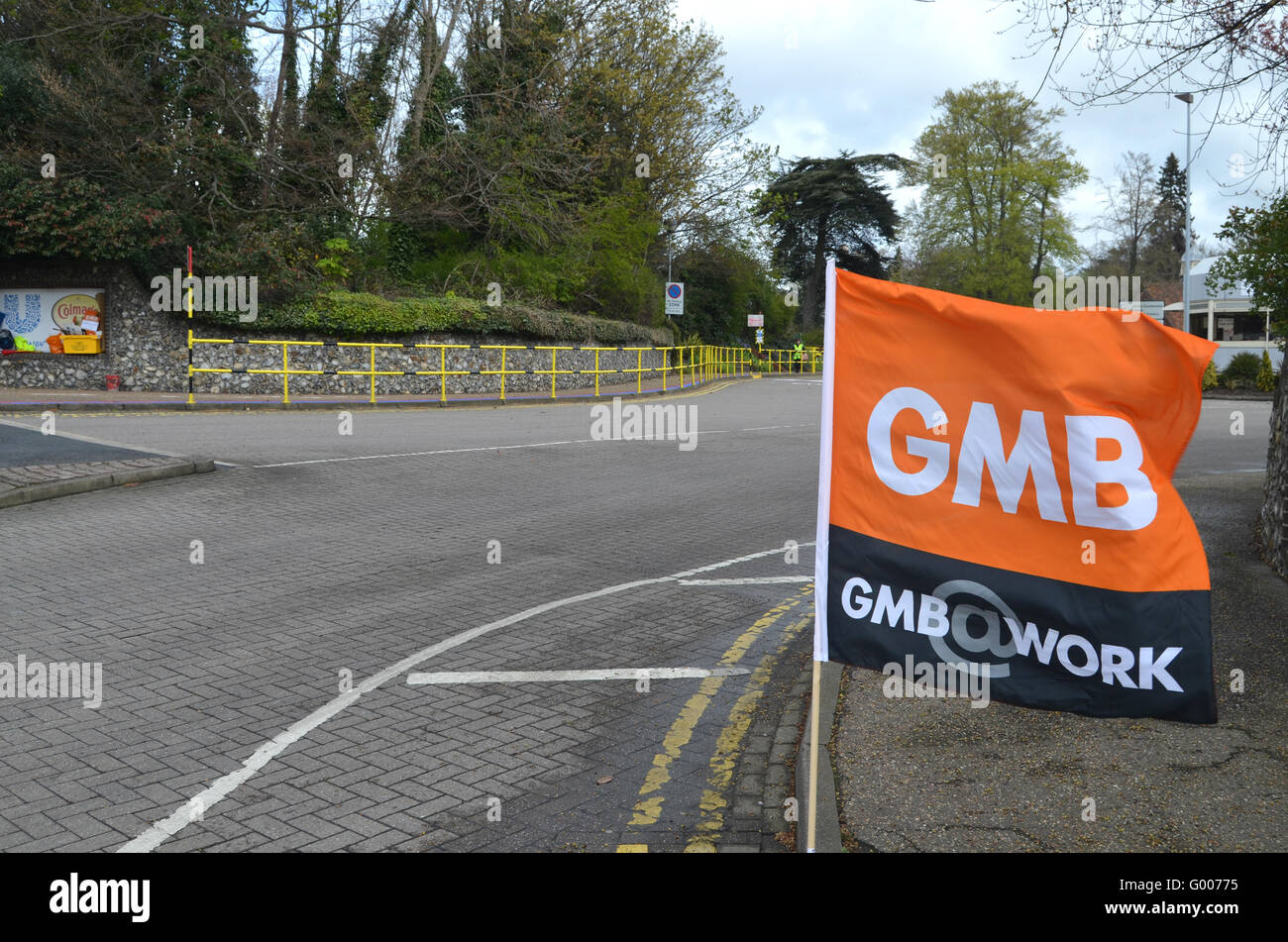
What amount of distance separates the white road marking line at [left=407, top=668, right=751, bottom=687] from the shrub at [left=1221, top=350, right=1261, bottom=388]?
1705 inches

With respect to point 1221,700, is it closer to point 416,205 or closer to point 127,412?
point 127,412

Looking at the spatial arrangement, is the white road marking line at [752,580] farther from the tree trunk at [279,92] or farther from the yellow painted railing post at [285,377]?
the tree trunk at [279,92]

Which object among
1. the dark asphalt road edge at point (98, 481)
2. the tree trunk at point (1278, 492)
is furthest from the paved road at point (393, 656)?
the tree trunk at point (1278, 492)

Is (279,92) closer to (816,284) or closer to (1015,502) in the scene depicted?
(1015,502)

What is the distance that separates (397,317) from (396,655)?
24.4m

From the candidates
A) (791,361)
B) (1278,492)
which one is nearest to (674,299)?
(791,361)

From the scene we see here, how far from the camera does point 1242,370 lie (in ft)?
141

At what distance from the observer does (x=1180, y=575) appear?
376 centimetres

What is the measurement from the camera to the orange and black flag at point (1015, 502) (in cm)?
378

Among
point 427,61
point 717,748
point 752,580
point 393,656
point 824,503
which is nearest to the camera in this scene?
point 824,503

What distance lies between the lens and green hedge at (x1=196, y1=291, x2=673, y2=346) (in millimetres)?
28031

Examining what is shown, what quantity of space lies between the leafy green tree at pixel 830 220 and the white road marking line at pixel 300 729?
207 feet
